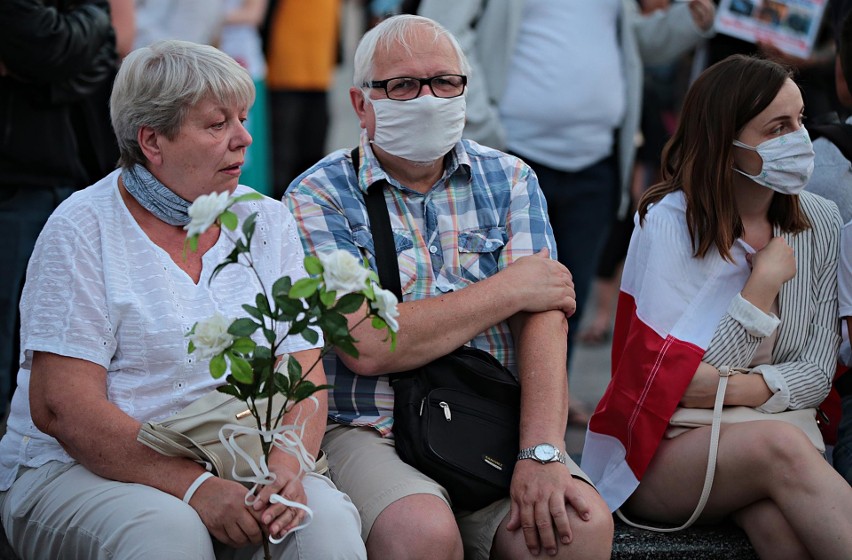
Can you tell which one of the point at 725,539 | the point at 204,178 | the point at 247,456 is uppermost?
the point at 204,178

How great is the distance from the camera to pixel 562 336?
132 inches

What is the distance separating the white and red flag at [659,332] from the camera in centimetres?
340

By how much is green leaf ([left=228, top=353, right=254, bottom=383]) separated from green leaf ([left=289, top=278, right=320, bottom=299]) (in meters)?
0.18

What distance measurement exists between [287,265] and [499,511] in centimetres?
86

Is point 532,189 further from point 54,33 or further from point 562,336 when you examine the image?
point 54,33

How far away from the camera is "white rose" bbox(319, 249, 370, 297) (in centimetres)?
237

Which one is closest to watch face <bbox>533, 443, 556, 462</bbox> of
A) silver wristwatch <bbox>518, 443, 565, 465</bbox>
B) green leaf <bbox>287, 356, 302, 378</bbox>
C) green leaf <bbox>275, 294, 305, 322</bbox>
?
silver wristwatch <bbox>518, 443, 565, 465</bbox>

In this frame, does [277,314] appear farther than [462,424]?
No

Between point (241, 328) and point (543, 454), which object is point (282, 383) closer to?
point (241, 328)

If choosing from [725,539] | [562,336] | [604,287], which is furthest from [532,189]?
[604,287]

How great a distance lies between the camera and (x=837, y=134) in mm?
4012

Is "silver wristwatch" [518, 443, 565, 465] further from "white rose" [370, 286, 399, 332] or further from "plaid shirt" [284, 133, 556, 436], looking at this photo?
"white rose" [370, 286, 399, 332]

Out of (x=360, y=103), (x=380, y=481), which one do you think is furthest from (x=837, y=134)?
(x=380, y=481)

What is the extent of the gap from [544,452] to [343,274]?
1004mm
